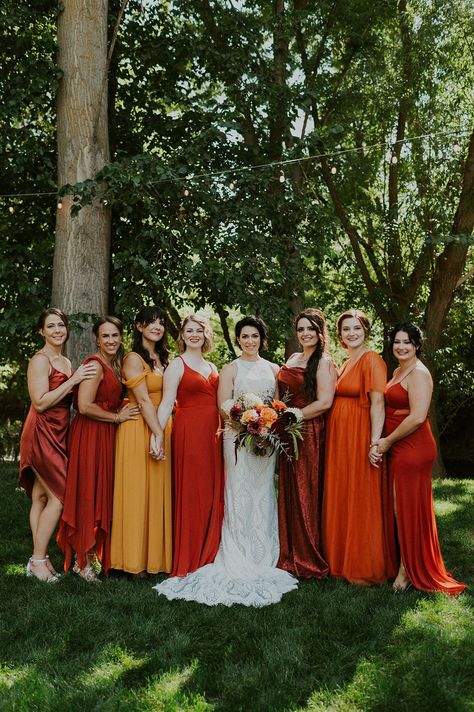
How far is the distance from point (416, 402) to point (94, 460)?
2593 millimetres

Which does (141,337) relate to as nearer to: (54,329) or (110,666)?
(54,329)

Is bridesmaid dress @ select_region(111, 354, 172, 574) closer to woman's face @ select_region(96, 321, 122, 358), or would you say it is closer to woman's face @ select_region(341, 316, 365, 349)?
woman's face @ select_region(96, 321, 122, 358)

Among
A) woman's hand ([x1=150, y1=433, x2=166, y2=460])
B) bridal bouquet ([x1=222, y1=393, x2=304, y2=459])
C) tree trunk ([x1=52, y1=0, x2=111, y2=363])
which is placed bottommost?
woman's hand ([x1=150, y1=433, x2=166, y2=460])

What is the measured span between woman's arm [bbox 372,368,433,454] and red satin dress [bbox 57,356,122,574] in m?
2.27

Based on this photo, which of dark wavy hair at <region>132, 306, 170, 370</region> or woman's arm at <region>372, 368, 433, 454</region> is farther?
dark wavy hair at <region>132, 306, 170, 370</region>

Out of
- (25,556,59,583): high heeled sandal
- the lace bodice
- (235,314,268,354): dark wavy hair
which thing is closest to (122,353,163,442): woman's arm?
the lace bodice

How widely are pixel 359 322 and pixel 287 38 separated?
457 cm

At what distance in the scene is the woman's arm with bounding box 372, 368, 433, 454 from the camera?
5.14 meters

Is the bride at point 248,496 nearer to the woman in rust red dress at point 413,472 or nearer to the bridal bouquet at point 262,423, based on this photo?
the bridal bouquet at point 262,423

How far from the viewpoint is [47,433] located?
218 inches

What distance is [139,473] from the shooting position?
5566 mm

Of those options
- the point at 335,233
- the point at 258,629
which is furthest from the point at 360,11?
the point at 258,629

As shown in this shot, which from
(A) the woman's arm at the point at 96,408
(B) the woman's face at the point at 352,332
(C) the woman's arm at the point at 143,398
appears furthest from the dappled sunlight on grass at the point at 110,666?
(B) the woman's face at the point at 352,332

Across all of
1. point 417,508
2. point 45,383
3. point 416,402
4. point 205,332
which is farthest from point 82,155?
point 417,508
